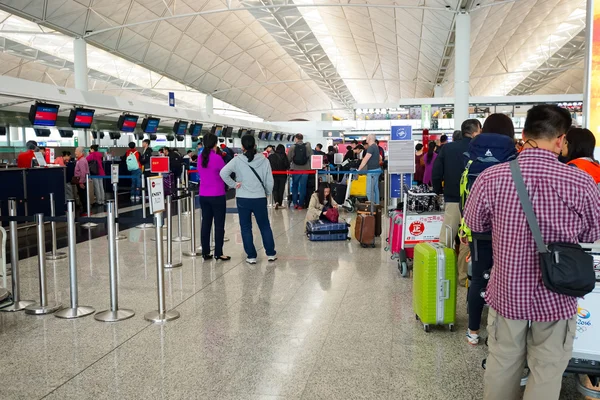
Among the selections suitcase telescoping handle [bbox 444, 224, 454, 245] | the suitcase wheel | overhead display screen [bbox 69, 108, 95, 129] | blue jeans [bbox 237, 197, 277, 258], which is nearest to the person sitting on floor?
blue jeans [bbox 237, 197, 277, 258]

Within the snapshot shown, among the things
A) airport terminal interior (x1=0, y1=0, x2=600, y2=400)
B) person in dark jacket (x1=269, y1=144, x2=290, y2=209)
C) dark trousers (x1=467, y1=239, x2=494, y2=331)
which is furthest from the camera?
person in dark jacket (x1=269, y1=144, x2=290, y2=209)

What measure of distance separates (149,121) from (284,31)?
13791 millimetres

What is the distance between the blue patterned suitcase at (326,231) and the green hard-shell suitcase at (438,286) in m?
4.78

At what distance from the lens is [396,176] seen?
444 inches

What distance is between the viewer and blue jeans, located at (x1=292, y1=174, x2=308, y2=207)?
48.6ft

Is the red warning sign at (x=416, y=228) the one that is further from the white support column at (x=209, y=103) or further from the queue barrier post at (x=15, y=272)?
the white support column at (x=209, y=103)

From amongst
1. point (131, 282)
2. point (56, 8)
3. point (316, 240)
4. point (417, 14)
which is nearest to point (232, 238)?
point (316, 240)

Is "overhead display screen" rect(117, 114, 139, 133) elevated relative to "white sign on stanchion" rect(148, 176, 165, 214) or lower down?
elevated

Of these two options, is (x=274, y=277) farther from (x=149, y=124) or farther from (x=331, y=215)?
(x=149, y=124)

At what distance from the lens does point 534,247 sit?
98.1 inches

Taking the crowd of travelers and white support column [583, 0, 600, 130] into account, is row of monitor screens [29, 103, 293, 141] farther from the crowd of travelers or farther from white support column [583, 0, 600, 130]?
the crowd of travelers

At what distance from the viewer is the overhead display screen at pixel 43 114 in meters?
12.7

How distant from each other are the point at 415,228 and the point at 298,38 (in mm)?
26535

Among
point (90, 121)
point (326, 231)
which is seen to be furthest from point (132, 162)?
point (326, 231)
